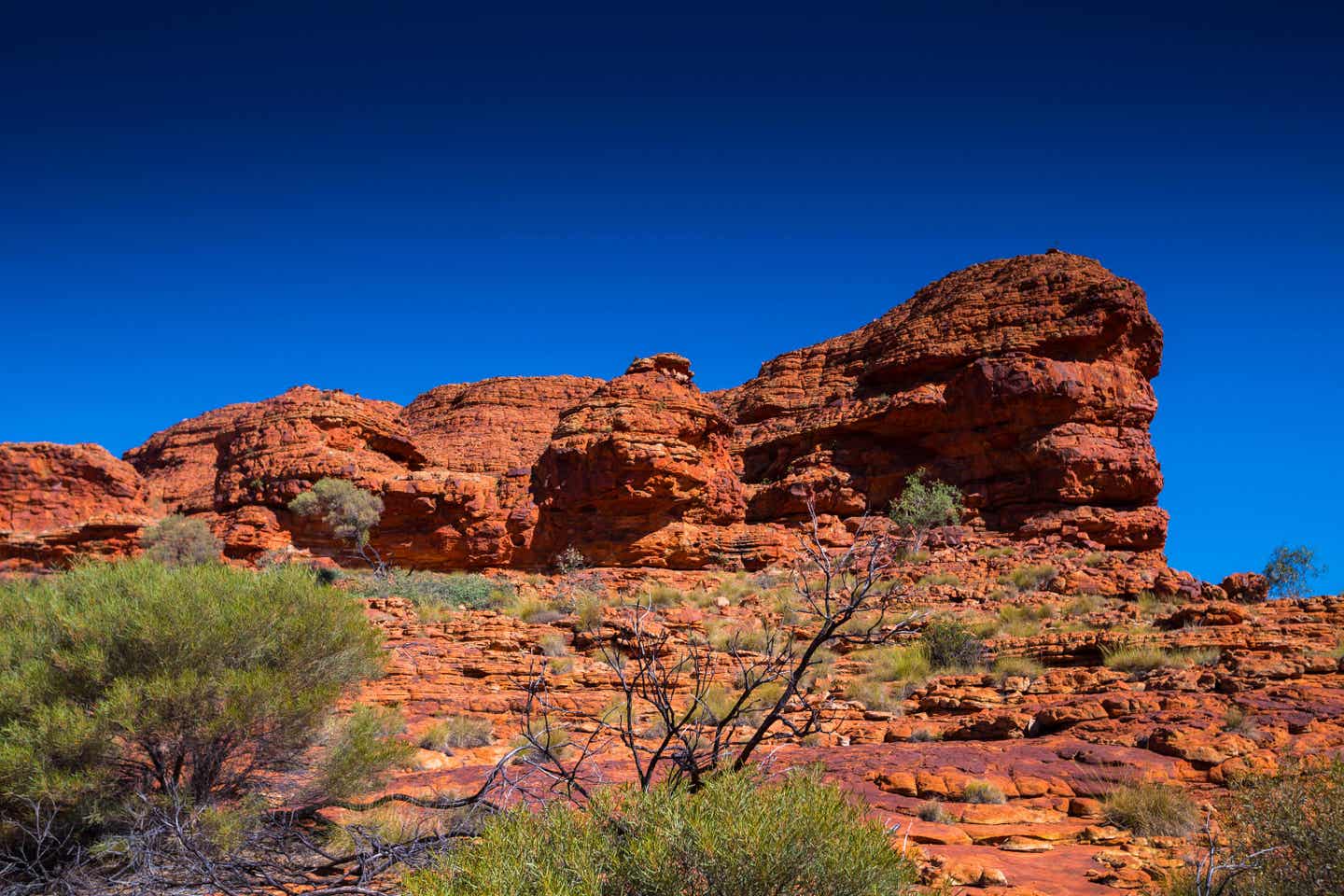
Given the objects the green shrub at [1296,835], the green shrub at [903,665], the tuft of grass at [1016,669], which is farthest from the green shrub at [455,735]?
the green shrub at [1296,835]

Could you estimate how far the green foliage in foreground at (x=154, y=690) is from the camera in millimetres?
4945

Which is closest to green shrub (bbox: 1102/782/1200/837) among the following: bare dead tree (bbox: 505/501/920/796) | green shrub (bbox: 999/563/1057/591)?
bare dead tree (bbox: 505/501/920/796)

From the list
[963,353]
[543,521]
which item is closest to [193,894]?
[543,521]

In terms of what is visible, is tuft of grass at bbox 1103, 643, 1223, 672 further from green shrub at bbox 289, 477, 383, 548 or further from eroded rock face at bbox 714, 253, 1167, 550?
green shrub at bbox 289, 477, 383, 548

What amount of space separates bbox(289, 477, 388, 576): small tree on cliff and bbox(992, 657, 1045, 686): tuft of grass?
74.7ft

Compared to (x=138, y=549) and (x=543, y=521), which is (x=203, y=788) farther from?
(x=138, y=549)

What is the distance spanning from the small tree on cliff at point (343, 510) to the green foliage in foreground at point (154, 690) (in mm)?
21787

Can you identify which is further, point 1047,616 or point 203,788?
point 1047,616

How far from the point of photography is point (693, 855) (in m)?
2.55

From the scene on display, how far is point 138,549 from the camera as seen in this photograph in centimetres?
2620

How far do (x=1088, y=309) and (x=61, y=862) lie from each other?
2934 centimetres

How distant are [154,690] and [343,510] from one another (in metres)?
23.8

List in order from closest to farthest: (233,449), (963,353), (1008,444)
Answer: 1. (1008,444)
2. (963,353)
3. (233,449)

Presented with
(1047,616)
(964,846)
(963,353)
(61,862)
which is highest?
(963,353)
